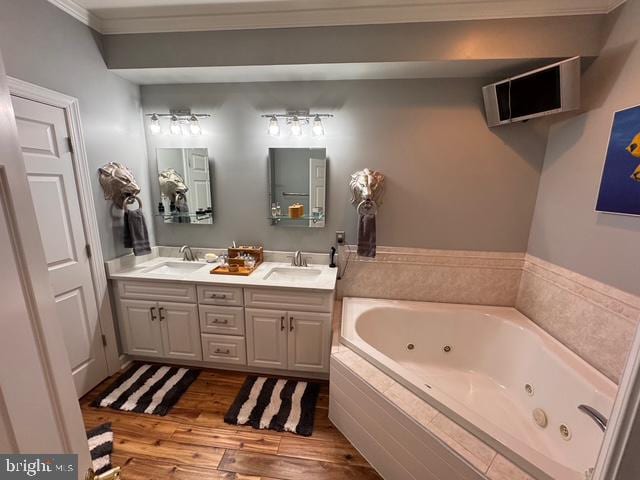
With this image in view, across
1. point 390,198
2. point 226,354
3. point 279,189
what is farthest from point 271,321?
point 390,198

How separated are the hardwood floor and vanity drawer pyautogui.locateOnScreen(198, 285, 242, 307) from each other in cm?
72

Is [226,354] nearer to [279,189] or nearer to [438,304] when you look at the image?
[279,189]

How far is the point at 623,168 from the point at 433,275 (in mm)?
1324

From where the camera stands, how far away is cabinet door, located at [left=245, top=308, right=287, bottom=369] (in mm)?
2086

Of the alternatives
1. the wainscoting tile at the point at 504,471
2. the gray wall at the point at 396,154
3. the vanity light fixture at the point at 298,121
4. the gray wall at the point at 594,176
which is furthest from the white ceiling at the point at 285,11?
the wainscoting tile at the point at 504,471

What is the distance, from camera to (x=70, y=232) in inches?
73.3

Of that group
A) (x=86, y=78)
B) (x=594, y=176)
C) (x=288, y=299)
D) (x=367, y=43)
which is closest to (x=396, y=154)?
(x=367, y=43)

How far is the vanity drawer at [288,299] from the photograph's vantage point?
202cm

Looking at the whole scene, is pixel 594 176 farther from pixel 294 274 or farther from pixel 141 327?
pixel 141 327

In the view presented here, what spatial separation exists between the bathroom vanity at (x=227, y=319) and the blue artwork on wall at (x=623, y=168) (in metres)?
1.76

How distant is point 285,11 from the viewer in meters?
1.81

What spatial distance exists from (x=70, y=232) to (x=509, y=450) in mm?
2853

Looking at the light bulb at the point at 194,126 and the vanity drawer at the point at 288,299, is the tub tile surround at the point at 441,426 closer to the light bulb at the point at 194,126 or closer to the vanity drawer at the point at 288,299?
the vanity drawer at the point at 288,299

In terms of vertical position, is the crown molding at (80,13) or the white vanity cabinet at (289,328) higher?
the crown molding at (80,13)
